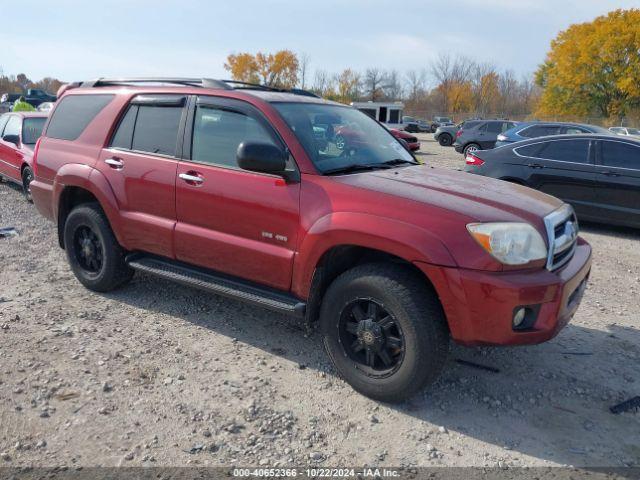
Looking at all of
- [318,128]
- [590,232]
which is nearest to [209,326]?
[318,128]

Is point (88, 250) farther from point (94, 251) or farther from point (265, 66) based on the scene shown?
point (265, 66)

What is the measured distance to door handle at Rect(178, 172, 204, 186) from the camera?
156 inches

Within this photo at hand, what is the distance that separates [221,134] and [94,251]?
183 centimetres

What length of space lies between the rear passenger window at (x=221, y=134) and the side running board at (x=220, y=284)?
0.85 meters

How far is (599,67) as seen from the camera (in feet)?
164

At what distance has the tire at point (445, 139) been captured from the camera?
3046 cm

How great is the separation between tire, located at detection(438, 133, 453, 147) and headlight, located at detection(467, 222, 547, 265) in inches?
1125

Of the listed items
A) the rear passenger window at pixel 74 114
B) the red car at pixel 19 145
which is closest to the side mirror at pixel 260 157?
the rear passenger window at pixel 74 114

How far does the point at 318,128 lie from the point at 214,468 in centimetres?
236

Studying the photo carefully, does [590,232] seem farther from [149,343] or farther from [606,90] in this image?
[606,90]

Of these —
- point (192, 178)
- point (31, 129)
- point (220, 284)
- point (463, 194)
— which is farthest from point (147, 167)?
A: point (31, 129)

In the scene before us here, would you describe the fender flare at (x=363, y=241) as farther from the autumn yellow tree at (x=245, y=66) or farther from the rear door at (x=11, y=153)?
the autumn yellow tree at (x=245, y=66)

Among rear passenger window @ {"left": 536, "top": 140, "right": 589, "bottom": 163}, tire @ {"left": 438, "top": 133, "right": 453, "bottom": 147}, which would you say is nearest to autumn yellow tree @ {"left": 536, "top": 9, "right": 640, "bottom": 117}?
tire @ {"left": 438, "top": 133, "right": 453, "bottom": 147}

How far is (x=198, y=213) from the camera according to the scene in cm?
399
